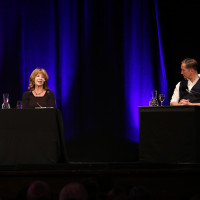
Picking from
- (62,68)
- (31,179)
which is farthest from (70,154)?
(31,179)

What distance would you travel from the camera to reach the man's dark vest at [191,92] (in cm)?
397

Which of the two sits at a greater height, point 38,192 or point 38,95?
point 38,95

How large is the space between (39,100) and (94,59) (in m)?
1.35

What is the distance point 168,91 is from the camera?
4941 mm

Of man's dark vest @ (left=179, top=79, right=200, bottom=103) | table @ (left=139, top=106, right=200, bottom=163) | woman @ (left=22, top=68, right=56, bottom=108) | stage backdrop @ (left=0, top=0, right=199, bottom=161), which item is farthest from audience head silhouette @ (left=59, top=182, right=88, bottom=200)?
stage backdrop @ (left=0, top=0, right=199, bottom=161)

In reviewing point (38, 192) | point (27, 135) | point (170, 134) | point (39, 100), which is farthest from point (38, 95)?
point (38, 192)

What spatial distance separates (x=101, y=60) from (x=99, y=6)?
2.77 ft

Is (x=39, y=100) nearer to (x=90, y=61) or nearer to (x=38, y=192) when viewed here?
(x=90, y=61)

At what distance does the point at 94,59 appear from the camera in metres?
5.00

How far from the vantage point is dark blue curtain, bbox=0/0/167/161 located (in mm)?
4883

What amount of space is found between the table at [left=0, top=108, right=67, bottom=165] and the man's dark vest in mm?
1670

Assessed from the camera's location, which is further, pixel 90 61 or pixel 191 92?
pixel 90 61

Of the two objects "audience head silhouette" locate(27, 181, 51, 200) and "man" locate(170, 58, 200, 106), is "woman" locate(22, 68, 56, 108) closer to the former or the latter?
"man" locate(170, 58, 200, 106)

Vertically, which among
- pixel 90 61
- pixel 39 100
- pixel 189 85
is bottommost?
pixel 39 100
